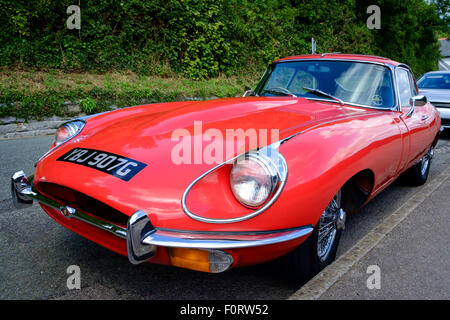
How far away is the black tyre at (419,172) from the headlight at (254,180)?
270 centimetres

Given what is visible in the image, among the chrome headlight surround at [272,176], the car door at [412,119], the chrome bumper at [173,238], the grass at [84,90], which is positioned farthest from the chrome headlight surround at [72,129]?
the grass at [84,90]

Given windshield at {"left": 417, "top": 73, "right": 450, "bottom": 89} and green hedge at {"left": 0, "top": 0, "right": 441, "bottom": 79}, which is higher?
green hedge at {"left": 0, "top": 0, "right": 441, "bottom": 79}

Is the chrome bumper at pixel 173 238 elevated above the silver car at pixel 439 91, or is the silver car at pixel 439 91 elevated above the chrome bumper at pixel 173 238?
the silver car at pixel 439 91

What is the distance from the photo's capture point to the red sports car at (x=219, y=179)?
1578 mm

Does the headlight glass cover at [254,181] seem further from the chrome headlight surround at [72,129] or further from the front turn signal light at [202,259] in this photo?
the chrome headlight surround at [72,129]

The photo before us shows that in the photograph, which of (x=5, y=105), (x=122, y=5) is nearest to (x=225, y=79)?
(x=122, y=5)

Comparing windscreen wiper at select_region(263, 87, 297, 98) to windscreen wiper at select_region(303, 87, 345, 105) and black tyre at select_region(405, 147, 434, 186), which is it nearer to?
windscreen wiper at select_region(303, 87, 345, 105)

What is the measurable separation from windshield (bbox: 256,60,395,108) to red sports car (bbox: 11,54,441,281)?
0.21 metres

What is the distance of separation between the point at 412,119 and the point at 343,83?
2.41 feet

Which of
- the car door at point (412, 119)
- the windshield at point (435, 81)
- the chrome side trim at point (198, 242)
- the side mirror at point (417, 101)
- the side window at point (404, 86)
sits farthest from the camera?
the windshield at point (435, 81)

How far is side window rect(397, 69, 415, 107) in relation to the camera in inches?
123

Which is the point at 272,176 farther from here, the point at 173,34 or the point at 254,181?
the point at 173,34

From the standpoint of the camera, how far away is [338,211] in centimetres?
215

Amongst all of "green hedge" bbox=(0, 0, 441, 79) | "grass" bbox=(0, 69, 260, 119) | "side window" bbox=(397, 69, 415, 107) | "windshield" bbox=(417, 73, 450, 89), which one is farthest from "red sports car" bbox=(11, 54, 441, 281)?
"green hedge" bbox=(0, 0, 441, 79)
